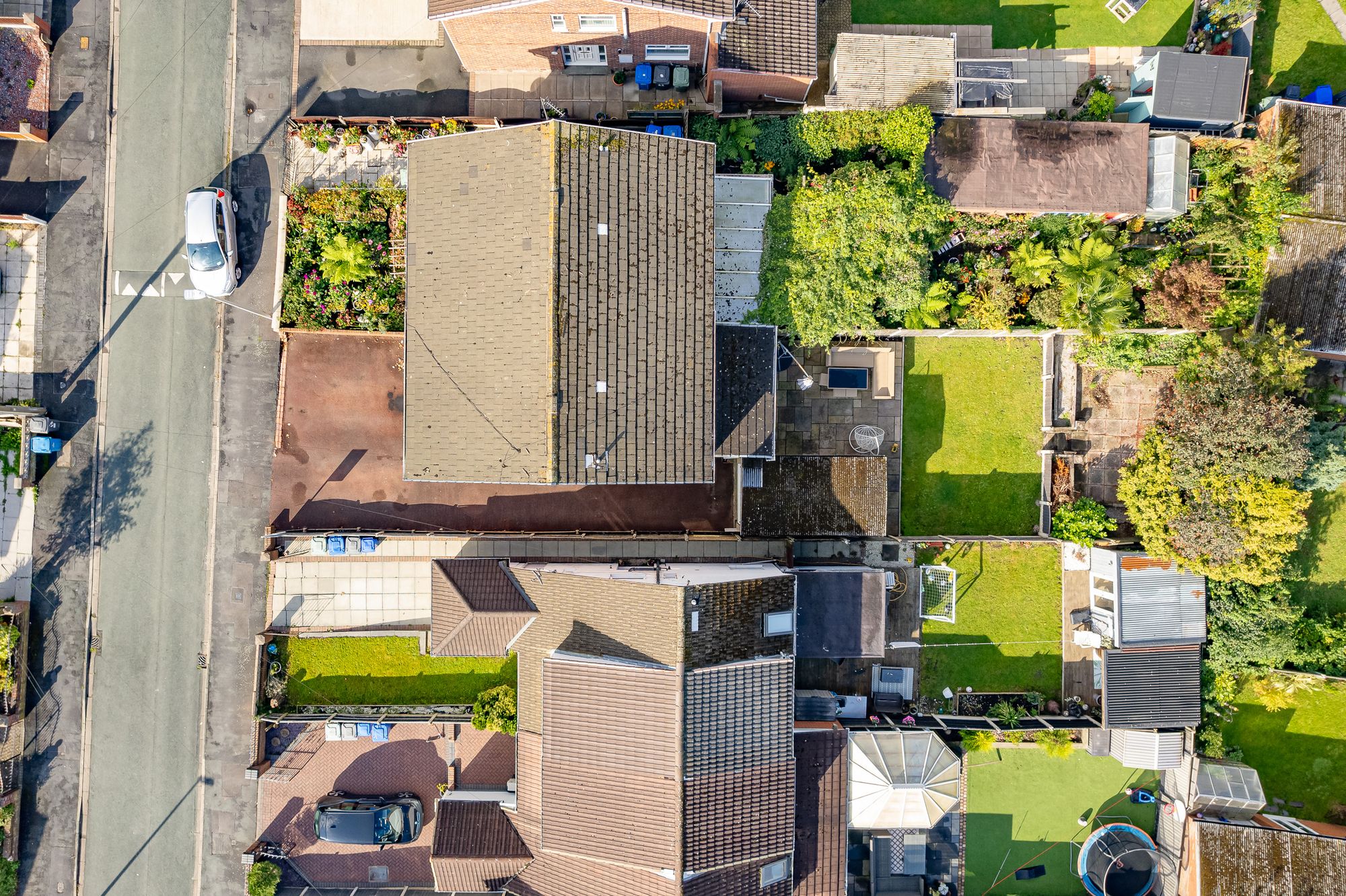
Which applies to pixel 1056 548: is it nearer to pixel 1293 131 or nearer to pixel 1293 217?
pixel 1293 217

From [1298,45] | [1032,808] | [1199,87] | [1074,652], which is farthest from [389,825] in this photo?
[1298,45]

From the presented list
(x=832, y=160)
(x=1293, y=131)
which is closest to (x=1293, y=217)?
(x=1293, y=131)

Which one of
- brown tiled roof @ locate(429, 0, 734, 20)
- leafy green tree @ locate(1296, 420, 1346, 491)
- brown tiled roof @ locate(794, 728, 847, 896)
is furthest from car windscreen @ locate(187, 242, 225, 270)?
leafy green tree @ locate(1296, 420, 1346, 491)

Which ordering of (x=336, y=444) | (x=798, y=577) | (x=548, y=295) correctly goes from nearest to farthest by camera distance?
1. (x=548, y=295)
2. (x=798, y=577)
3. (x=336, y=444)

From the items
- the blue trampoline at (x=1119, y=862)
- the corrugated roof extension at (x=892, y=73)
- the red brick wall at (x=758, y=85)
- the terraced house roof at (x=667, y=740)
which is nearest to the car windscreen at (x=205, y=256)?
the terraced house roof at (x=667, y=740)

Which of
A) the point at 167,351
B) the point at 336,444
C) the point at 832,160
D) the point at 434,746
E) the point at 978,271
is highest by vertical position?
the point at 832,160

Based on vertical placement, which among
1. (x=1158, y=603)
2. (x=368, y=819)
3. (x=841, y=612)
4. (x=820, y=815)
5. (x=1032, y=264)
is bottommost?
(x=368, y=819)

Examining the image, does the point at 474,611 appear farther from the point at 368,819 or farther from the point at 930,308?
the point at 930,308
